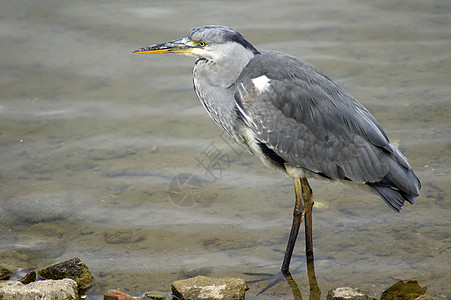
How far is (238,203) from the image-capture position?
5.61 m

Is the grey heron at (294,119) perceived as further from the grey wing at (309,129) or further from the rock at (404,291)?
the rock at (404,291)

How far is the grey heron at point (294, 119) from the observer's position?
176 inches

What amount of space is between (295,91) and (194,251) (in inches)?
64.4

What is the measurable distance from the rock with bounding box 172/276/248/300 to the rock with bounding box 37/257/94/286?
746 mm

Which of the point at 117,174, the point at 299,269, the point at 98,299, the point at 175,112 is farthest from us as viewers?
the point at 175,112

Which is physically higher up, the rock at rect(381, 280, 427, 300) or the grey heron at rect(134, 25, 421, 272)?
the grey heron at rect(134, 25, 421, 272)

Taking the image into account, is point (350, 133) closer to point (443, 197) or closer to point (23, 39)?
point (443, 197)

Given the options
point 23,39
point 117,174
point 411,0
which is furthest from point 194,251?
point 411,0

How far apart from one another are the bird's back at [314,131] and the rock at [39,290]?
177 cm

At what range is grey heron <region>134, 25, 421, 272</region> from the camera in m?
4.46

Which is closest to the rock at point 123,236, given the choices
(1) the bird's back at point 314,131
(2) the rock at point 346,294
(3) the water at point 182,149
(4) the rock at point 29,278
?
(3) the water at point 182,149

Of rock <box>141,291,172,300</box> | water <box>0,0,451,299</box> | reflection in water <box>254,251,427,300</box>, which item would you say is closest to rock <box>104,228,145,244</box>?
water <box>0,0,451,299</box>

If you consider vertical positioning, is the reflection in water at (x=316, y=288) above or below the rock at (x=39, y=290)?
below

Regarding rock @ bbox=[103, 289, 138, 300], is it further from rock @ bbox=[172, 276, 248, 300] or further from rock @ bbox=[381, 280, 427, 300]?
rock @ bbox=[381, 280, 427, 300]
